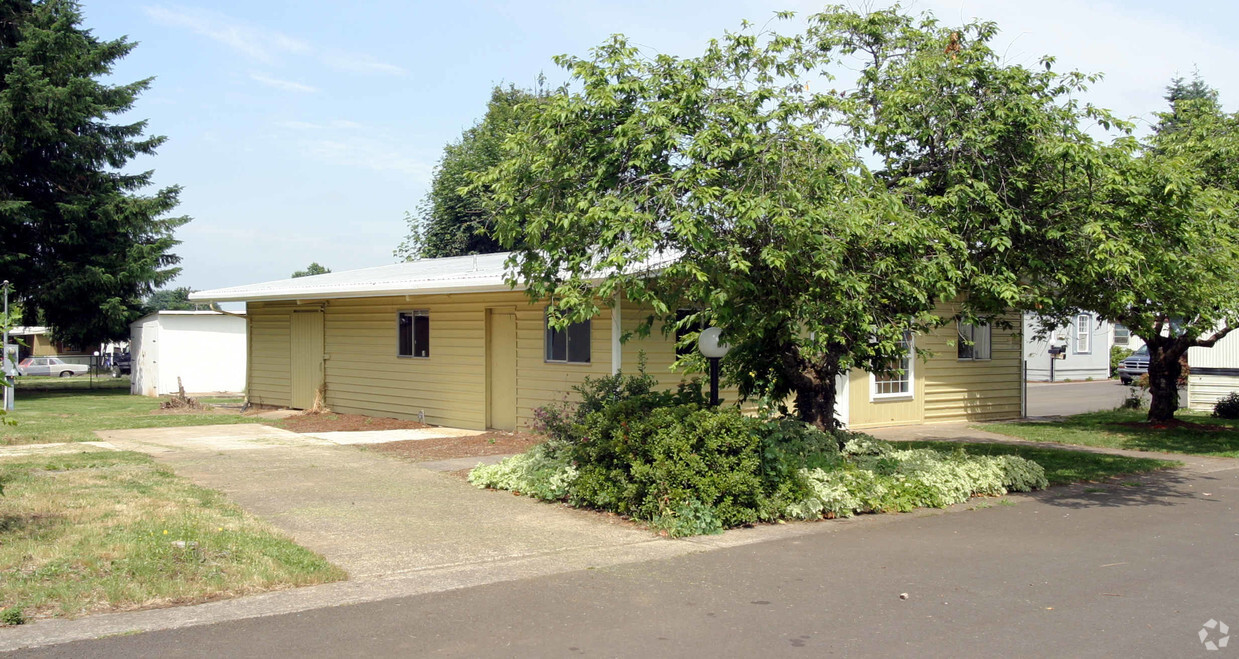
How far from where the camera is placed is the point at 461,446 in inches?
553

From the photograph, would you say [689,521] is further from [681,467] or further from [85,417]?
[85,417]

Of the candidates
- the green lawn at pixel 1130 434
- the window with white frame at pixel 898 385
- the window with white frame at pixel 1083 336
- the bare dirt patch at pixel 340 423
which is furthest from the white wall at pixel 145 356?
the window with white frame at pixel 1083 336

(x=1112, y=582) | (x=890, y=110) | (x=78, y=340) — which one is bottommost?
(x=1112, y=582)

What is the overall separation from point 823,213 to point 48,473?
9028mm

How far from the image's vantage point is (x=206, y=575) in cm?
658

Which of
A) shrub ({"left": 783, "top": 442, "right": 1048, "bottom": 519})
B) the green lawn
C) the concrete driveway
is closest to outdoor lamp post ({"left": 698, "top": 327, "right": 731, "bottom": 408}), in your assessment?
shrub ({"left": 783, "top": 442, "right": 1048, "bottom": 519})

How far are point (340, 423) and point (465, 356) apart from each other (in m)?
2.88

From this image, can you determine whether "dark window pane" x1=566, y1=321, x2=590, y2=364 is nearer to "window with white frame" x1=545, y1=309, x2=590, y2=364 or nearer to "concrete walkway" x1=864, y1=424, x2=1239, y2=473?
"window with white frame" x1=545, y1=309, x2=590, y2=364

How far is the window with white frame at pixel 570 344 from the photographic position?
47.7 feet

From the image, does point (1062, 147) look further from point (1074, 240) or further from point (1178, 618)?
point (1178, 618)

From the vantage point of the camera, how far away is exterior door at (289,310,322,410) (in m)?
20.0

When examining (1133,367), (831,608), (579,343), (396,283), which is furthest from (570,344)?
(1133,367)

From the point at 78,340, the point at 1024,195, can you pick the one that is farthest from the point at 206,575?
the point at 78,340

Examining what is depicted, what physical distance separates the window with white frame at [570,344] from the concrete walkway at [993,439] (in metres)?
5.05
